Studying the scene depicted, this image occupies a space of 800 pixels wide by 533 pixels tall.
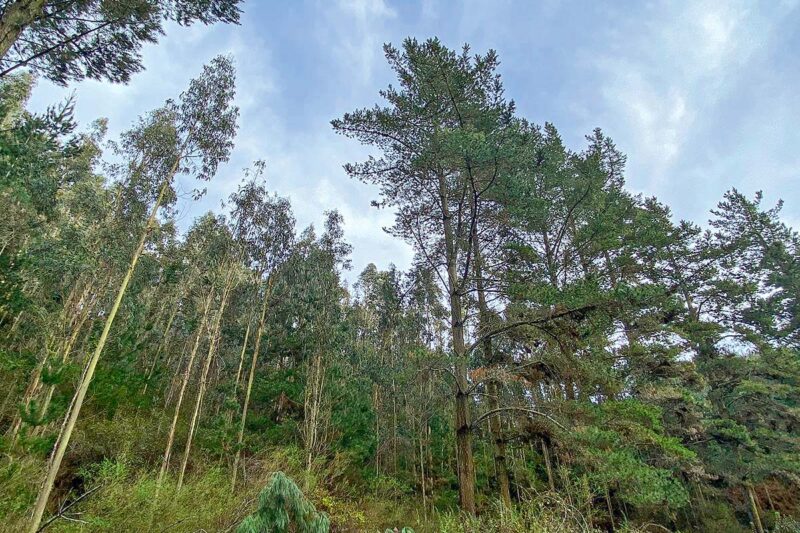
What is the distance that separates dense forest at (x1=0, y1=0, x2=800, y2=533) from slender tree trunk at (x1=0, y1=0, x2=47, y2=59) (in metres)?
0.03

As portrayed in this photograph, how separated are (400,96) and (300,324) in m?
11.1

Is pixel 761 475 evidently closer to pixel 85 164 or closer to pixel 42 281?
pixel 42 281

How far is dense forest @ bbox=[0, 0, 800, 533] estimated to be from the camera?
249 inches

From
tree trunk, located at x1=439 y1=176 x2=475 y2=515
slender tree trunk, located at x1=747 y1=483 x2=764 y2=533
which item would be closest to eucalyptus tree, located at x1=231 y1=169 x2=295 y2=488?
tree trunk, located at x1=439 y1=176 x2=475 y2=515

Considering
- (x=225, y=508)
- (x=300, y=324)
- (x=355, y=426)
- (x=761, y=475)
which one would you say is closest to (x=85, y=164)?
(x=300, y=324)

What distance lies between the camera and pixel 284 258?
16000 mm

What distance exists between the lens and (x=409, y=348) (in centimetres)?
1288

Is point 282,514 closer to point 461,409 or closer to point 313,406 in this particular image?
point 461,409

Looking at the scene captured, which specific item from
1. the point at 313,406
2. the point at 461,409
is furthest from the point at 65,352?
the point at 461,409

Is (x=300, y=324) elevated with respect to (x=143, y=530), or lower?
elevated

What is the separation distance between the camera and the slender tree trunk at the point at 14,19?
5105 millimetres

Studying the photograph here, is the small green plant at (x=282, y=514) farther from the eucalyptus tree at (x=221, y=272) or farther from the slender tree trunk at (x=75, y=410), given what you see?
the eucalyptus tree at (x=221, y=272)

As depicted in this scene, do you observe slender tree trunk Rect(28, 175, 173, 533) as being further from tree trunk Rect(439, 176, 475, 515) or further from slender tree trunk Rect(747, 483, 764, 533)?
slender tree trunk Rect(747, 483, 764, 533)

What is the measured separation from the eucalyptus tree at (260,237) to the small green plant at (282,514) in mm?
8592
